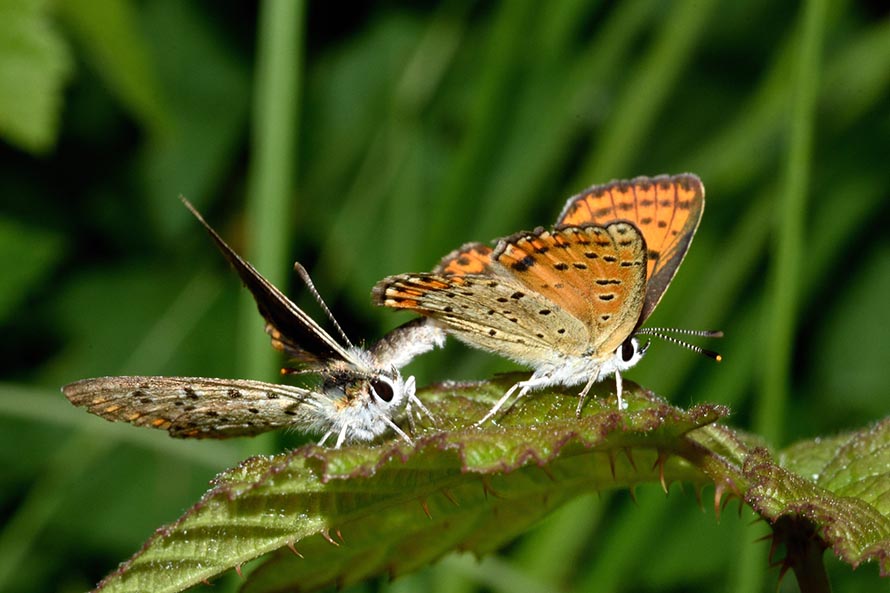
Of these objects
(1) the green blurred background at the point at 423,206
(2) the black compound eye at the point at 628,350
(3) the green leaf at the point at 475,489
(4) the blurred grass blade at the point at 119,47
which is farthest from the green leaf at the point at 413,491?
(4) the blurred grass blade at the point at 119,47

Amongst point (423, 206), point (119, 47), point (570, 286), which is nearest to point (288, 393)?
point (570, 286)

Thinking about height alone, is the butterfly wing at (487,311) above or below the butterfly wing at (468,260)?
below

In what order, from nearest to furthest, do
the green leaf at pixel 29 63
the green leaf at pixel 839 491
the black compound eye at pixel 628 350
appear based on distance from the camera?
the green leaf at pixel 839 491 < the black compound eye at pixel 628 350 < the green leaf at pixel 29 63

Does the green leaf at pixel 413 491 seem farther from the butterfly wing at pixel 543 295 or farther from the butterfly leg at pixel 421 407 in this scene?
the butterfly wing at pixel 543 295

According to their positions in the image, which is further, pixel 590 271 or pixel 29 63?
pixel 29 63

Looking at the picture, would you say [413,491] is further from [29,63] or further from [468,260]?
[29,63]
